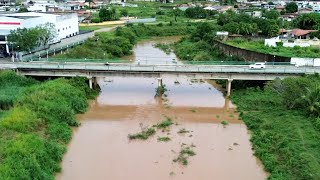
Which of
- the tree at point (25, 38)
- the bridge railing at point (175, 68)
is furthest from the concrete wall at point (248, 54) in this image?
the tree at point (25, 38)

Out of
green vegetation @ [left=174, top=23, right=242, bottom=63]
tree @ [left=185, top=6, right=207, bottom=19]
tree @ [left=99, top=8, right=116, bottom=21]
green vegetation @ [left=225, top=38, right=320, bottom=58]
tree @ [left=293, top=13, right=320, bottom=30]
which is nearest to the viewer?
green vegetation @ [left=225, top=38, right=320, bottom=58]

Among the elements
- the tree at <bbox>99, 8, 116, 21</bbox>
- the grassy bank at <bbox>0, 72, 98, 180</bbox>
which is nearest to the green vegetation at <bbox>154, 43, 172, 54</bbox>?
the tree at <bbox>99, 8, 116, 21</bbox>

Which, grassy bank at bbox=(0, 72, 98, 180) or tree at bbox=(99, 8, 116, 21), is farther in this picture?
tree at bbox=(99, 8, 116, 21)

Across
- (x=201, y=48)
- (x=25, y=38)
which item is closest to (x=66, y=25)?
(x=25, y=38)

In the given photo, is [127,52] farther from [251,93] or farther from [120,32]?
[251,93]

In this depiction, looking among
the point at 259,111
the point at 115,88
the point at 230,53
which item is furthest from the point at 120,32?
the point at 259,111

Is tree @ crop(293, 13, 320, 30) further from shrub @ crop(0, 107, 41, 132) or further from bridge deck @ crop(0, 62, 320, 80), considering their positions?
shrub @ crop(0, 107, 41, 132)

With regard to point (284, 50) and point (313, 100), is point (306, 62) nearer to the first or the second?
point (284, 50)
